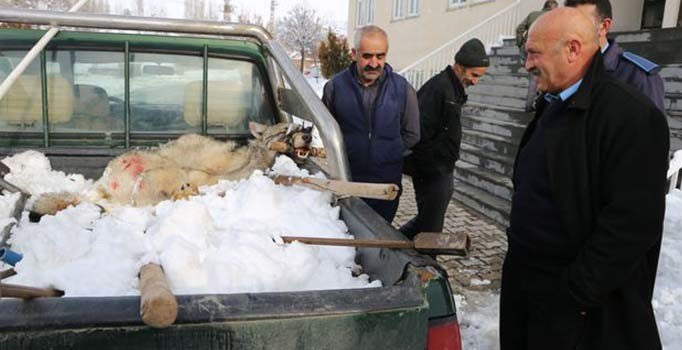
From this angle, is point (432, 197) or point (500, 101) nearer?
point (432, 197)

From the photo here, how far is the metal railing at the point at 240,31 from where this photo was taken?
110 inches

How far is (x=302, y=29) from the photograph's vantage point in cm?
3994

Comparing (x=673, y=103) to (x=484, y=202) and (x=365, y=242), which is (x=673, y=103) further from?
(x=365, y=242)

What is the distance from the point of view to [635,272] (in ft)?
6.75

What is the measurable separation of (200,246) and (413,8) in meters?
20.0

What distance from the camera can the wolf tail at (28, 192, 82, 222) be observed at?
2.64 meters

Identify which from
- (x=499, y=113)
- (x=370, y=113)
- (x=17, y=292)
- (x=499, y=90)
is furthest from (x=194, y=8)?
(x=17, y=292)

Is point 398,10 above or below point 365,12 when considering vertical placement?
below

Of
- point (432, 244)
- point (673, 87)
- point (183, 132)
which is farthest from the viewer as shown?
point (673, 87)

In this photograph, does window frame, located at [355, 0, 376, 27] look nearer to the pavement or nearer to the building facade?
the building facade

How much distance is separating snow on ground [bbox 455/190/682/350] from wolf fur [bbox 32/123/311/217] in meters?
1.92

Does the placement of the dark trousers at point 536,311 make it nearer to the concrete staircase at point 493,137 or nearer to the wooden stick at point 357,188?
the wooden stick at point 357,188

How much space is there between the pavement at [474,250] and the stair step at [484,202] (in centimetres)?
8

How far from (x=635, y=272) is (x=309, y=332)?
1336mm
